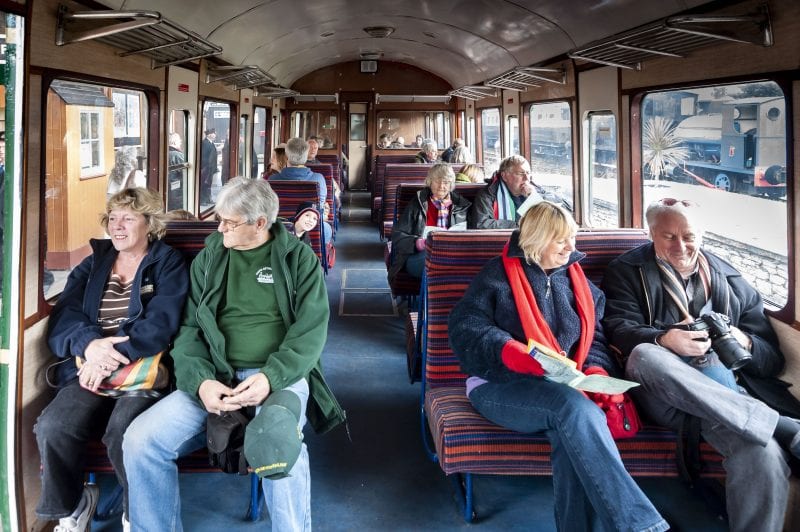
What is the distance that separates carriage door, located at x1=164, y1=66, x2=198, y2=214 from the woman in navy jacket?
2.60 meters

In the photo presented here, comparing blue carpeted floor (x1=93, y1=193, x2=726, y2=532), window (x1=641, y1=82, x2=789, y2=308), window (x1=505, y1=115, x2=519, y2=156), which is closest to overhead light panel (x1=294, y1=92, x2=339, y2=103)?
window (x1=505, y1=115, x2=519, y2=156)

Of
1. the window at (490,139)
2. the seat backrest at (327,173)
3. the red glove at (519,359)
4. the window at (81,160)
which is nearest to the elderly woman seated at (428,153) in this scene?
the window at (490,139)

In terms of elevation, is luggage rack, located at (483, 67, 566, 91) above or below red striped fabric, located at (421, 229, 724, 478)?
above

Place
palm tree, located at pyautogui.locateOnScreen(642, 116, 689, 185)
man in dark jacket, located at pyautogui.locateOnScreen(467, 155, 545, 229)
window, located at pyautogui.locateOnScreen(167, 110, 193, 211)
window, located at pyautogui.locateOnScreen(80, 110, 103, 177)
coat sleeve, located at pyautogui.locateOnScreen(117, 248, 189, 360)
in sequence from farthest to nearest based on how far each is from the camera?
window, located at pyautogui.locateOnScreen(167, 110, 193, 211) < man in dark jacket, located at pyautogui.locateOnScreen(467, 155, 545, 229) < palm tree, located at pyautogui.locateOnScreen(642, 116, 689, 185) < window, located at pyautogui.locateOnScreen(80, 110, 103, 177) < coat sleeve, located at pyautogui.locateOnScreen(117, 248, 189, 360)

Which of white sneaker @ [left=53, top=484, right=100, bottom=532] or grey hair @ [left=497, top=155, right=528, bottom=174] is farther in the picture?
grey hair @ [left=497, top=155, right=528, bottom=174]

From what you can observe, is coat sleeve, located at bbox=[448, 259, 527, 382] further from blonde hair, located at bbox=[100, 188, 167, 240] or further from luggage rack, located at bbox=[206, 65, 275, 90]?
luggage rack, located at bbox=[206, 65, 275, 90]

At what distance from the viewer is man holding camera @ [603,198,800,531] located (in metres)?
2.48

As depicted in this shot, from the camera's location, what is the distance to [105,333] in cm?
292

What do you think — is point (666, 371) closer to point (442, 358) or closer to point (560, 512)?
point (560, 512)

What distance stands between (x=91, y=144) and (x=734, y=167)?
11.7ft

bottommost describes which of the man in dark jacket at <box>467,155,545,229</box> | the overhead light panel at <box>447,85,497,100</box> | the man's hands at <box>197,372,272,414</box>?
the man's hands at <box>197,372,272,414</box>

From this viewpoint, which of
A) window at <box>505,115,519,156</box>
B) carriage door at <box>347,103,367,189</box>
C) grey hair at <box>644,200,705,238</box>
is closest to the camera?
grey hair at <box>644,200,705,238</box>

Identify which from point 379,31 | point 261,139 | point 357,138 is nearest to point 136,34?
point 379,31

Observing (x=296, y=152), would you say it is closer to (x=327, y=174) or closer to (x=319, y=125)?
(x=327, y=174)
